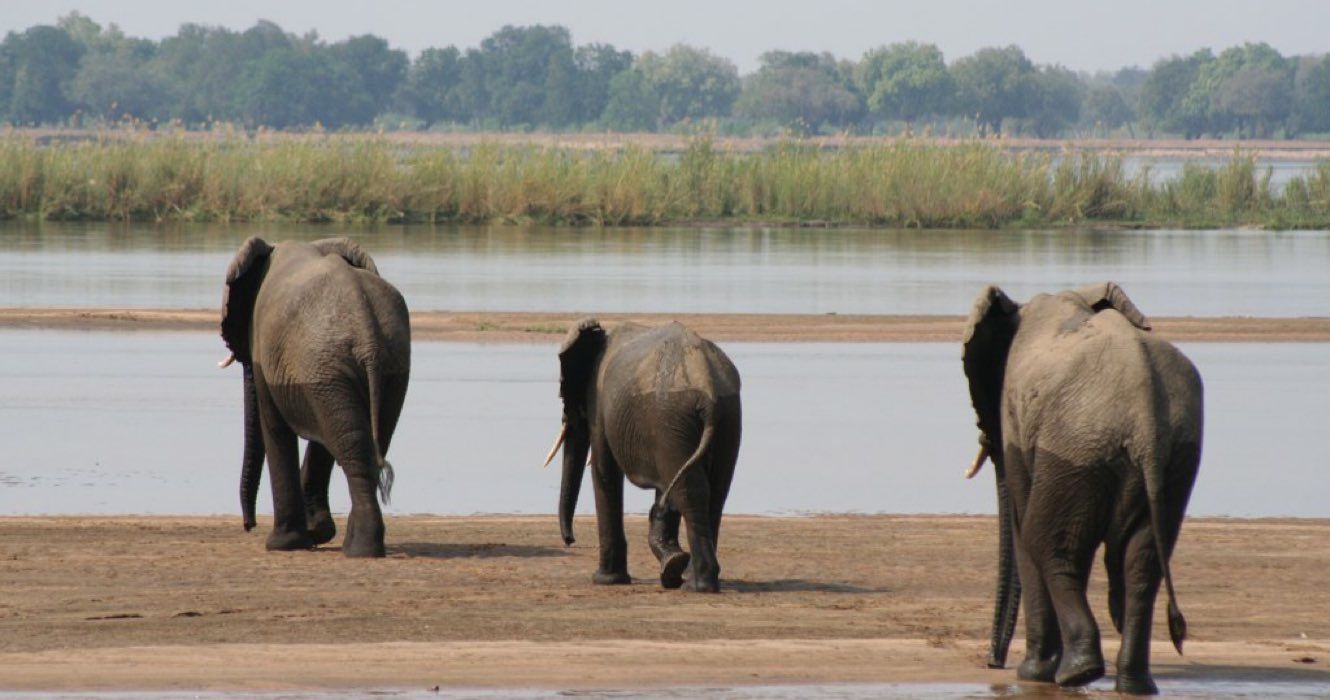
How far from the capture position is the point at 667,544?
10.4 meters

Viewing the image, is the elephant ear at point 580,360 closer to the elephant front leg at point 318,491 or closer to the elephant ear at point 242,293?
the elephant front leg at point 318,491

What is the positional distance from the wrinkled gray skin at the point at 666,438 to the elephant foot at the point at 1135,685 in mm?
2592

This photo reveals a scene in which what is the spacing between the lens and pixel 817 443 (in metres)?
16.7

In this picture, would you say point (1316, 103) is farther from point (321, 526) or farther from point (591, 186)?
point (321, 526)

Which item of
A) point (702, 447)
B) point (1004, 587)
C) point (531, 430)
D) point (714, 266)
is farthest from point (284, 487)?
point (714, 266)

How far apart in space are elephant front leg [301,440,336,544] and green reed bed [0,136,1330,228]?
34112 mm

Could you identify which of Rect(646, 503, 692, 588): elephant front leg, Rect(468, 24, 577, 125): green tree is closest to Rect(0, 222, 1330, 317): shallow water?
Rect(646, 503, 692, 588): elephant front leg

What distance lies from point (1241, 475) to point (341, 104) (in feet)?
476

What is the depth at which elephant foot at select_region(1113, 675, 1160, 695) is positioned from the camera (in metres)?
7.99

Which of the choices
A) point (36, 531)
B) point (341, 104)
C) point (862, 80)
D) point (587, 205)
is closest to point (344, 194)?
point (587, 205)

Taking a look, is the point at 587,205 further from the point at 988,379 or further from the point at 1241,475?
the point at 988,379

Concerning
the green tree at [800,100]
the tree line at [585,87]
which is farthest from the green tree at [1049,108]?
the green tree at [800,100]

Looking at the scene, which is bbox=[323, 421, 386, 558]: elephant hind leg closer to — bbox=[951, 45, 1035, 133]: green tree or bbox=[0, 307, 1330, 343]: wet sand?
bbox=[0, 307, 1330, 343]: wet sand

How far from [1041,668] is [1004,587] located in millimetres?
333
